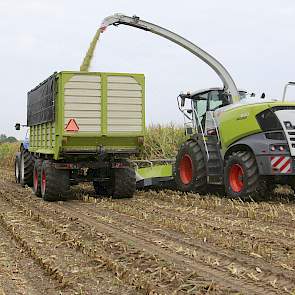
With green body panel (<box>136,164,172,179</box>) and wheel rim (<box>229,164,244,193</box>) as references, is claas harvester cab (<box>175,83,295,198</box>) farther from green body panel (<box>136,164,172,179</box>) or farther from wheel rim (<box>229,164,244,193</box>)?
green body panel (<box>136,164,172,179</box>)

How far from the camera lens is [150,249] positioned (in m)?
5.23

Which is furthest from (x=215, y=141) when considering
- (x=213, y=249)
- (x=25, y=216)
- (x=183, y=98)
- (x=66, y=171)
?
(x=213, y=249)

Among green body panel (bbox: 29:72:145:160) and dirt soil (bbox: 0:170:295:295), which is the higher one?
green body panel (bbox: 29:72:145:160)

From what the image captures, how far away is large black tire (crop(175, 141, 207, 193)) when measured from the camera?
1009 centimetres

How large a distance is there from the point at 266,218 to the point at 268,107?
2412 millimetres

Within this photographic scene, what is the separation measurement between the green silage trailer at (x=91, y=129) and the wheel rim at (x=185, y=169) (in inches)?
44.8

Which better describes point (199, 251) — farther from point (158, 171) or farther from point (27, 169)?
point (27, 169)

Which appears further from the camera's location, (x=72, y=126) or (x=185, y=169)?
(x=185, y=169)

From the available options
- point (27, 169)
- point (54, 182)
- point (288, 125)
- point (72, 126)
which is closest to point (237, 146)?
point (288, 125)

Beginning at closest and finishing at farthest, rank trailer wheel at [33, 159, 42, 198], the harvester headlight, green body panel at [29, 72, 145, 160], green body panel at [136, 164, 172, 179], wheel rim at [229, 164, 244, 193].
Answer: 1. the harvester headlight
2. wheel rim at [229, 164, 244, 193]
3. green body panel at [29, 72, 145, 160]
4. trailer wheel at [33, 159, 42, 198]
5. green body panel at [136, 164, 172, 179]

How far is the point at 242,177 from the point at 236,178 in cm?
32

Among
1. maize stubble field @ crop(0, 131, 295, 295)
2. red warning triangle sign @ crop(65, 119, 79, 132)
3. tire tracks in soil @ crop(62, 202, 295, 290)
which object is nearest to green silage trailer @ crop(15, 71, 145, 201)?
red warning triangle sign @ crop(65, 119, 79, 132)

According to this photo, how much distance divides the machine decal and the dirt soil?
1.99 feet

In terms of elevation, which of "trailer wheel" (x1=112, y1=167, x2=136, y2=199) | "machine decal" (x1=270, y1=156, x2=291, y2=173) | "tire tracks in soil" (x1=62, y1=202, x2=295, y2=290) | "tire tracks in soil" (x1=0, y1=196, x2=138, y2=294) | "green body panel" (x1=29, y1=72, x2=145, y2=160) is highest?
"green body panel" (x1=29, y1=72, x2=145, y2=160)
